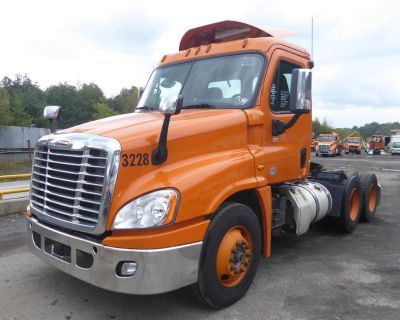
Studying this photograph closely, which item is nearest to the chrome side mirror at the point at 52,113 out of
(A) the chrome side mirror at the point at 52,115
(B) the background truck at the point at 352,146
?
(A) the chrome side mirror at the point at 52,115

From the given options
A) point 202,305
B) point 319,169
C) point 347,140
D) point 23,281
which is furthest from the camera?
point 347,140

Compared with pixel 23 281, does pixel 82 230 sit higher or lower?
higher

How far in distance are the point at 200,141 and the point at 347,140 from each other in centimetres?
4610

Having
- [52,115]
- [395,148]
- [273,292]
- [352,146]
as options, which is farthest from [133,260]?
[352,146]

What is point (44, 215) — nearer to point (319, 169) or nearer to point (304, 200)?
point (304, 200)

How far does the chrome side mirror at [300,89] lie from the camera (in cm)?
425

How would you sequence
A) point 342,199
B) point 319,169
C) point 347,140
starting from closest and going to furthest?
point 342,199, point 319,169, point 347,140

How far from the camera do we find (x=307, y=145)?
18.2 ft

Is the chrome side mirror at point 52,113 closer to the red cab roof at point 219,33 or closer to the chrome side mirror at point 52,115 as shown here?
the chrome side mirror at point 52,115

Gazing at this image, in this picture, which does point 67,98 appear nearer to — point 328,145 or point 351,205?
point 328,145

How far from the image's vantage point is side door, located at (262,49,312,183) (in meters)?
4.59

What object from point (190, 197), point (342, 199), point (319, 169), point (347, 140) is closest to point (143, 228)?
point (190, 197)

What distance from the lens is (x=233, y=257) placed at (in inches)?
152

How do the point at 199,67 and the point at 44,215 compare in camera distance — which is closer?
the point at 44,215
